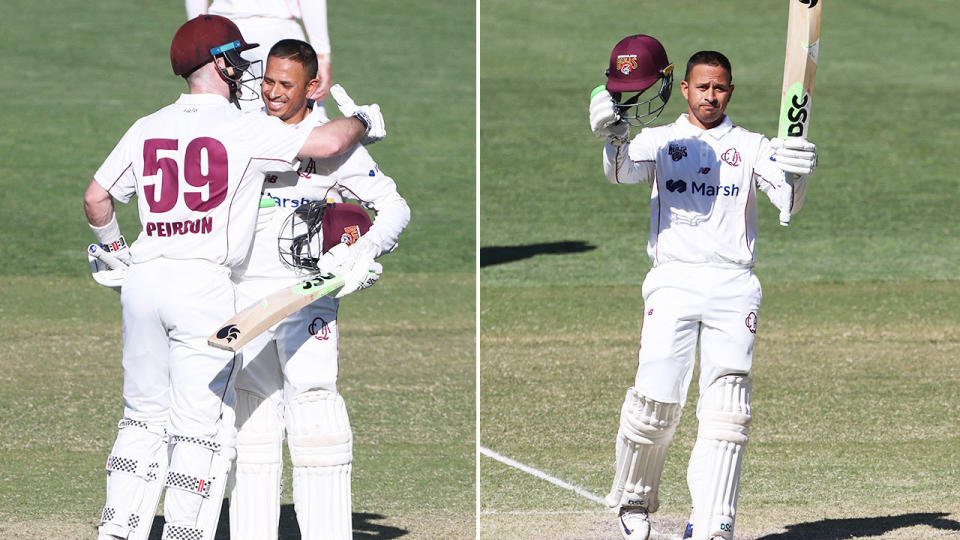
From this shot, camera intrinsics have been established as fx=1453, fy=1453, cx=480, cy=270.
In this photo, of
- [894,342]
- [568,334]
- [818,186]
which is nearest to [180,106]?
[568,334]

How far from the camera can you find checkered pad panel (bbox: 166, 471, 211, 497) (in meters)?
5.71

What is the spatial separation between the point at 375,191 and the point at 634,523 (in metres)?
2.02

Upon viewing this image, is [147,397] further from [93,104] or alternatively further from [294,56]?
[93,104]

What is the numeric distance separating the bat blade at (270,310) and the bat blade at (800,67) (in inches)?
80.3

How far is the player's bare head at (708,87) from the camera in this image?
651cm

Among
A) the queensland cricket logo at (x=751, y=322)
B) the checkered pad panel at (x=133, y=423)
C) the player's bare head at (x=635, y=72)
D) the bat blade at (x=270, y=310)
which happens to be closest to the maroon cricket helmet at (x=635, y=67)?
the player's bare head at (x=635, y=72)

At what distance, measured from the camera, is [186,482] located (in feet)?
18.7

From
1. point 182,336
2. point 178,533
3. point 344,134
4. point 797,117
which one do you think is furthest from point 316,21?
point 178,533

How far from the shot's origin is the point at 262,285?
6.17 m

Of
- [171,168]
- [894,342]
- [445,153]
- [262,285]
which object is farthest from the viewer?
[445,153]

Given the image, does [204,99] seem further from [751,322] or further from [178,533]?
[751,322]

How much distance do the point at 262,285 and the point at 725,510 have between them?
2219mm

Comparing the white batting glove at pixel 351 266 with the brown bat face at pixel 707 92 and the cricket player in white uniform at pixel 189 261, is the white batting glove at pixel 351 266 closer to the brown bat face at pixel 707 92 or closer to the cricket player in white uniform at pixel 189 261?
the cricket player in white uniform at pixel 189 261

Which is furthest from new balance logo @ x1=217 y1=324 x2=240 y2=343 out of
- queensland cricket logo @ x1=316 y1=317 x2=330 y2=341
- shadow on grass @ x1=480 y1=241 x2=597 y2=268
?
shadow on grass @ x1=480 y1=241 x2=597 y2=268
